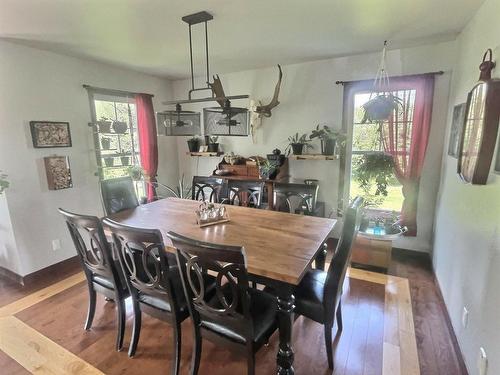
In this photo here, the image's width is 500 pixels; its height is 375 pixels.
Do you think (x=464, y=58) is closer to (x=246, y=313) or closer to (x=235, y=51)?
(x=235, y=51)

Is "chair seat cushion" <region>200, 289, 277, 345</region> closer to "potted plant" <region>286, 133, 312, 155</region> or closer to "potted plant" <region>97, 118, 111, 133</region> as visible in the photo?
"potted plant" <region>286, 133, 312, 155</region>

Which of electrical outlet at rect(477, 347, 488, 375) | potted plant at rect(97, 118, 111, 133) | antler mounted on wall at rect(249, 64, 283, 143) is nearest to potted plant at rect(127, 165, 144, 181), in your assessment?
potted plant at rect(97, 118, 111, 133)

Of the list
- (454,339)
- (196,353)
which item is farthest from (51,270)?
(454,339)

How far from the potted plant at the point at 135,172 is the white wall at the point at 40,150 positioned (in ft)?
1.67

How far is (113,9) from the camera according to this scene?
1.92 meters

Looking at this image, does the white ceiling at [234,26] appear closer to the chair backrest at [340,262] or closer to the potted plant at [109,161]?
the potted plant at [109,161]

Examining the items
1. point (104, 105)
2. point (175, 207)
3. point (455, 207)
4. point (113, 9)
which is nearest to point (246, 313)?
point (175, 207)

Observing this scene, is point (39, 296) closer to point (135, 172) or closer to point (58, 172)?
point (58, 172)

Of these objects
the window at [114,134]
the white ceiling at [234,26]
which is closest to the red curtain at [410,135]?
the white ceiling at [234,26]

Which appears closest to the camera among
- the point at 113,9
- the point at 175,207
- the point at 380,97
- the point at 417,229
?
the point at 113,9

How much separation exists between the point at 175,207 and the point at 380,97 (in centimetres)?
224

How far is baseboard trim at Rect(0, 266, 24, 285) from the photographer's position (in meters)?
2.82

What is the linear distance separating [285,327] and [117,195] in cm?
211

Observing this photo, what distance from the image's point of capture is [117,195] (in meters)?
2.70
